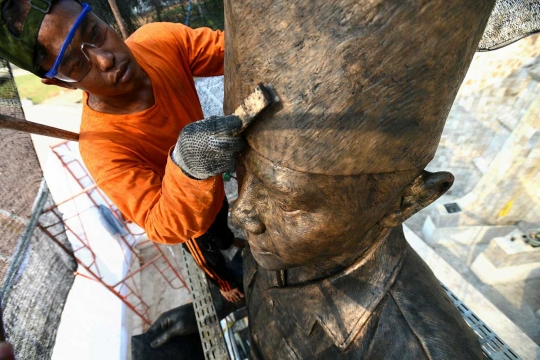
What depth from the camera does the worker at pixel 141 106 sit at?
1.14m

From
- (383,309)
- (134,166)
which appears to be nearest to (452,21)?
(383,309)

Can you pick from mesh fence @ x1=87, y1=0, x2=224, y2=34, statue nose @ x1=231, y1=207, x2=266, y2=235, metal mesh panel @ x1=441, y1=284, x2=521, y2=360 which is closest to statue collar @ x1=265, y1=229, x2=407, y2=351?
statue nose @ x1=231, y1=207, x2=266, y2=235

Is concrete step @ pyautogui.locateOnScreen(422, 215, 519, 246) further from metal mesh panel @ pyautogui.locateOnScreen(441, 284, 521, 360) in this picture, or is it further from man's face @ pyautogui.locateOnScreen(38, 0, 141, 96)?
man's face @ pyautogui.locateOnScreen(38, 0, 141, 96)

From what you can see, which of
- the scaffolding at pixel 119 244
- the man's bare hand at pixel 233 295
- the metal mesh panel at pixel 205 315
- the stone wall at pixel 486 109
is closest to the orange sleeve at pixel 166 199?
the metal mesh panel at pixel 205 315

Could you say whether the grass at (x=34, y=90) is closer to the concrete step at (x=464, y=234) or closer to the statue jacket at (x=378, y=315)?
the concrete step at (x=464, y=234)

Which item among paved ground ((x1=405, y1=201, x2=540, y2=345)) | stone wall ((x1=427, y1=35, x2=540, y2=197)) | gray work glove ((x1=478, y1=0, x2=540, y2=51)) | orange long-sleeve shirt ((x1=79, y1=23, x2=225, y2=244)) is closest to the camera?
orange long-sleeve shirt ((x1=79, y1=23, x2=225, y2=244))

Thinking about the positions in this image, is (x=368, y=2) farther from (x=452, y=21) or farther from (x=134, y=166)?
(x=134, y=166)

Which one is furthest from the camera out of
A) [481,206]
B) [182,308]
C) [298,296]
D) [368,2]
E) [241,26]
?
[481,206]

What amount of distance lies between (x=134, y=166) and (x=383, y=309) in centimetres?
121

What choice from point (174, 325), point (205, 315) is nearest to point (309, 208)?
point (205, 315)

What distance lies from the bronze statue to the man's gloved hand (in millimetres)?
1245

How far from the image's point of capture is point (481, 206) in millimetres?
4102

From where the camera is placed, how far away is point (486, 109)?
478cm

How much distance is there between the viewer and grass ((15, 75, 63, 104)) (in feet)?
30.0
